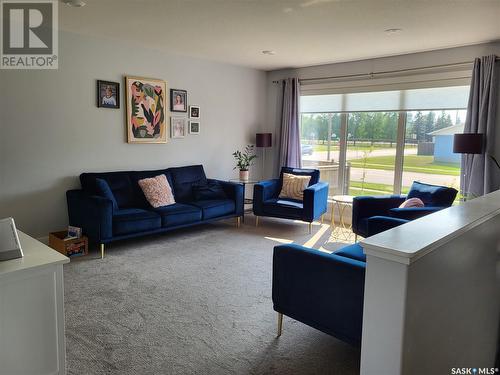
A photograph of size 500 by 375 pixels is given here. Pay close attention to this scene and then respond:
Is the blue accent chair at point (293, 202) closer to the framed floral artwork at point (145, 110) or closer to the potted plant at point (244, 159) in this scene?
the potted plant at point (244, 159)

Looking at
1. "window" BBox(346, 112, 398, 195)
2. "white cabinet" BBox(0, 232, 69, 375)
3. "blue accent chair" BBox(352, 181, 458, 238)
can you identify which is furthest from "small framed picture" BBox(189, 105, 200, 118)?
"white cabinet" BBox(0, 232, 69, 375)

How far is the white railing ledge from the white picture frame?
4.21 m

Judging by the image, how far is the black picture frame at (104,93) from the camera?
472 cm

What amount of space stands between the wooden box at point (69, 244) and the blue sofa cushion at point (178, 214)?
34.2 inches

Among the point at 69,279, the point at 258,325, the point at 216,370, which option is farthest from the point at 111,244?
the point at 216,370

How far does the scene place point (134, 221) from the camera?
4.37m

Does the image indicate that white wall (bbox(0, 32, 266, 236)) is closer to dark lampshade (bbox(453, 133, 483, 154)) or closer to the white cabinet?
the white cabinet

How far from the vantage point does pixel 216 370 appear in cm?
224

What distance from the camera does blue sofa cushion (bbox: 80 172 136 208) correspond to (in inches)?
179

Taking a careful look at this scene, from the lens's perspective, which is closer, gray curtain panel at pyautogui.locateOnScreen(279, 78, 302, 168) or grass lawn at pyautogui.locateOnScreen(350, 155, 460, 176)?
grass lawn at pyautogui.locateOnScreen(350, 155, 460, 176)

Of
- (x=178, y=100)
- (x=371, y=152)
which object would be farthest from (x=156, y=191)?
(x=371, y=152)

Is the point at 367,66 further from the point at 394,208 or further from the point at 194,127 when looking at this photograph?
the point at 194,127

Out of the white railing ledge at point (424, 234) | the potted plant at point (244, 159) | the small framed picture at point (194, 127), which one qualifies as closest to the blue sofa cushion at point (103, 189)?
the small framed picture at point (194, 127)

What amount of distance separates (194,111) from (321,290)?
13.5 ft
